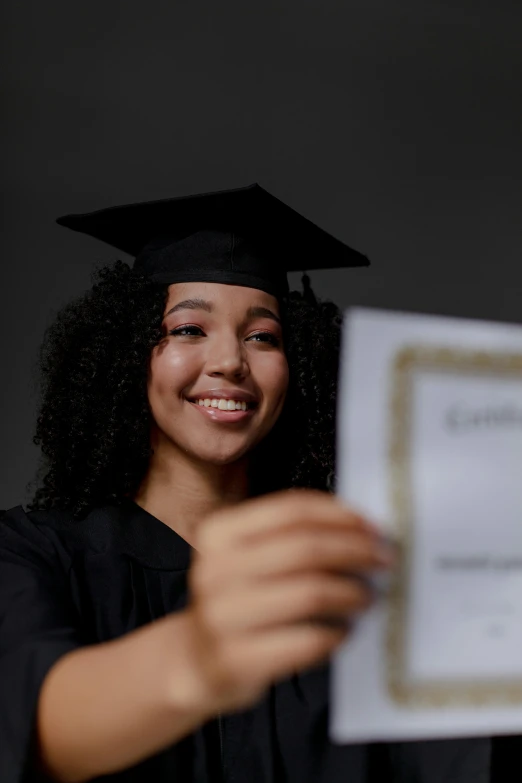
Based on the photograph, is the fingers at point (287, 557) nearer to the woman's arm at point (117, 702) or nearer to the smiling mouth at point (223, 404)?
the woman's arm at point (117, 702)

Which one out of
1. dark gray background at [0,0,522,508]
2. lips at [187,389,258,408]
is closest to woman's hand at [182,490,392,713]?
lips at [187,389,258,408]

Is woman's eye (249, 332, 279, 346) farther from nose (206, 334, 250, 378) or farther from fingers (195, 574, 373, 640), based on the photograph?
fingers (195, 574, 373, 640)

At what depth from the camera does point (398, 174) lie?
312 cm

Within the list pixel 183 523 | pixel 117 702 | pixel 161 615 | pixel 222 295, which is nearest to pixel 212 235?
pixel 222 295

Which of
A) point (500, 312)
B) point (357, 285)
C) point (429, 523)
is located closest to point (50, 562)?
point (429, 523)

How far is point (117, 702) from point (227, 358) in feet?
2.37

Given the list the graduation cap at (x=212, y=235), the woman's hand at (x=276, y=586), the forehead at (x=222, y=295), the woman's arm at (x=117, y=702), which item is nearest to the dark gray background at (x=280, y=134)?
the graduation cap at (x=212, y=235)

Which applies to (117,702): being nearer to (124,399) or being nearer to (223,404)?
(223,404)

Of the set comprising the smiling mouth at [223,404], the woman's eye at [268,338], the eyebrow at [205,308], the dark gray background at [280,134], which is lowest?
the smiling mouth at [223,404]

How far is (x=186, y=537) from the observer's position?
158 cm

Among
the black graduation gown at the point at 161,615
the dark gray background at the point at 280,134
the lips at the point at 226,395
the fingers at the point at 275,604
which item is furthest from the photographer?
the dark gray background at the point at 280,134

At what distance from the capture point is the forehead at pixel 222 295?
61.8 inches

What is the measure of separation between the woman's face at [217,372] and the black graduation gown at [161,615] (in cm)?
18

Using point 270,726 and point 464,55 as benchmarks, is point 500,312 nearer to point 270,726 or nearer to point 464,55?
point 464,55
